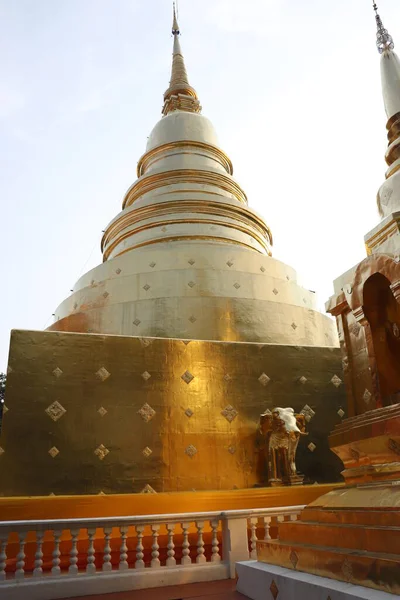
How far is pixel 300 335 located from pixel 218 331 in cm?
166

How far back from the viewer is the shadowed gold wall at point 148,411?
607 centimetres

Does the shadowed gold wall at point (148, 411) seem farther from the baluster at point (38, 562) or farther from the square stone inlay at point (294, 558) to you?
the square stone inlay at point (294, 558)

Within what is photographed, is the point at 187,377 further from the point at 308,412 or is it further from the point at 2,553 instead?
the point at 2,553

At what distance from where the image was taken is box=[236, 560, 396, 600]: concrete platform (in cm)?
242

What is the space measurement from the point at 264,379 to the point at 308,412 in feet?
2.70

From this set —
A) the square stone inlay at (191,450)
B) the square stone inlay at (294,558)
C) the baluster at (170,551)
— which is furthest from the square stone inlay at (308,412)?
the square stone inlay at (294,558)

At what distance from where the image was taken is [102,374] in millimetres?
6711

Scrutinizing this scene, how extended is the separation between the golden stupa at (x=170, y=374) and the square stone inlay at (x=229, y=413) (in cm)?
3

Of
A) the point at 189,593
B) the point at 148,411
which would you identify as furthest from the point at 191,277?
the point at 189,593

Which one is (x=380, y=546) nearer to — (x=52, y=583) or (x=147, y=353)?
(x=52, y=583)

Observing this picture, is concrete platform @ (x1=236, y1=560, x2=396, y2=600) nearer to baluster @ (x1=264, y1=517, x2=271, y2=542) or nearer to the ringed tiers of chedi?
baluster @ (x1=264, y1=517, x2=271, y2=542)

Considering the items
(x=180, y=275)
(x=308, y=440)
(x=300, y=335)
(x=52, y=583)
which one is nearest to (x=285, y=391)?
(x=308, y=440)

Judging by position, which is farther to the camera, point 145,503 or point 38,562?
point 145,503

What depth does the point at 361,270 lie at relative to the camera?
4391mm
